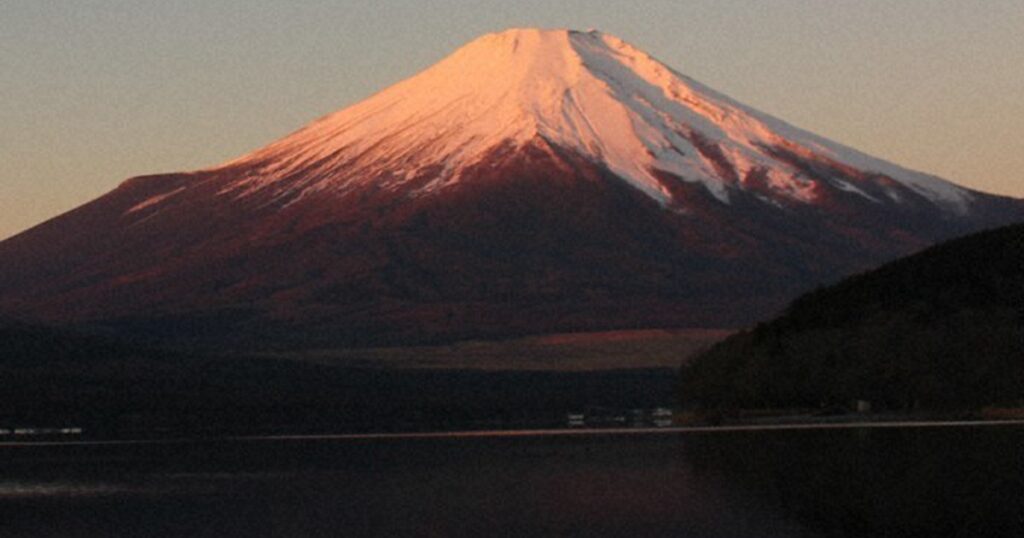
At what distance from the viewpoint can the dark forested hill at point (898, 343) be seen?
10581 cm

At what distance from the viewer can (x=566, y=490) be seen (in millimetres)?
54250

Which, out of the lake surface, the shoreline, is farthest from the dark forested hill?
the lake surface

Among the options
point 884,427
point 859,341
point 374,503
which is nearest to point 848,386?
point 859,341

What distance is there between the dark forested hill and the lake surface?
1963 cm

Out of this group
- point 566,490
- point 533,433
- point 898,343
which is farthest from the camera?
point 898,343

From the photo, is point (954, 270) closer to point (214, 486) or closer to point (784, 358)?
point (784, 358)

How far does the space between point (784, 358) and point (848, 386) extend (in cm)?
871

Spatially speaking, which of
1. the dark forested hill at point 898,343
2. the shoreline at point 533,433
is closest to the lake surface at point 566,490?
the shoreline at point 533,433

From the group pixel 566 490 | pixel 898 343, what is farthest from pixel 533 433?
pixel 566 490

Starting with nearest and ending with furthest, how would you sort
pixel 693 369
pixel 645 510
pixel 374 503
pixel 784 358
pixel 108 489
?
pixel 645 510
pixel 374 503
pixel 108 489
pixel 784 358
pixel 693 369

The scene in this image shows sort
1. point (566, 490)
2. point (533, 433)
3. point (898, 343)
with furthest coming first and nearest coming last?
point (898, 343), point (533, 433), point (566, 490)

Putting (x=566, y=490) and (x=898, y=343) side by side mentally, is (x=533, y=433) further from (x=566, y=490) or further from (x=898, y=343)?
(x=566, y=490)

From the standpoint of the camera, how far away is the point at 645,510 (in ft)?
153

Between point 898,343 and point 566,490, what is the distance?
58881 mm
